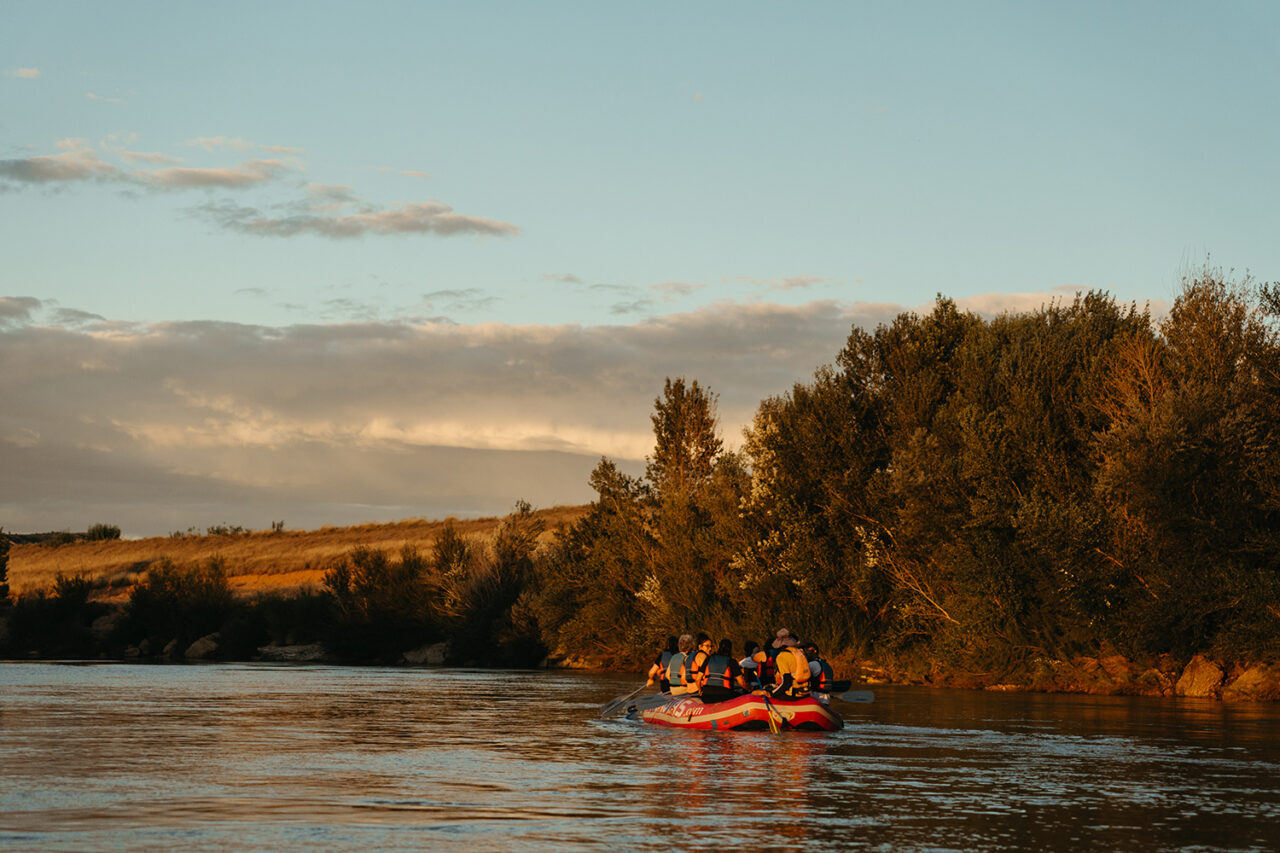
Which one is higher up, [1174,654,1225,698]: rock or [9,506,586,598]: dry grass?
[9,506,586,598]: dry grass

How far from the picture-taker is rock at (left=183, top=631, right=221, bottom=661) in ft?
282

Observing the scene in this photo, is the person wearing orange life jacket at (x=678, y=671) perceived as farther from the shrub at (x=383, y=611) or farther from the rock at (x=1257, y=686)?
the shrub at (x=383, y=611)

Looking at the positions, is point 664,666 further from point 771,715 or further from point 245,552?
point 245,552

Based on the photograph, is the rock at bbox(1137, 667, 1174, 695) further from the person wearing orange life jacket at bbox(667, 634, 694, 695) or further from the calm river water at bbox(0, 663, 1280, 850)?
the person wearing orange life jacket at bbox(667, 634, 694, 695)

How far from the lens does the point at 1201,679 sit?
43.1 m

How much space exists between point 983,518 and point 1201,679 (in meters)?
8.13

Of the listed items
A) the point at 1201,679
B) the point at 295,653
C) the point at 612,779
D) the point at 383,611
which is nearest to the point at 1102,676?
the point at 1201,679

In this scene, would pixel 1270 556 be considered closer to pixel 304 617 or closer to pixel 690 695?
pixel 690 695

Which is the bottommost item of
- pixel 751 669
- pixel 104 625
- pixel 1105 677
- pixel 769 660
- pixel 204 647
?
pixel 204 647

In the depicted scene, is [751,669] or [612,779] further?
[751,669]

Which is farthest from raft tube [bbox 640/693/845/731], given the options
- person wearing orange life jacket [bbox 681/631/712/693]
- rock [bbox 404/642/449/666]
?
rock [bbox 404/642/449/666]

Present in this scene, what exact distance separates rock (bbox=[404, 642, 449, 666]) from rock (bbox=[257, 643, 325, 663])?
18.0 ft

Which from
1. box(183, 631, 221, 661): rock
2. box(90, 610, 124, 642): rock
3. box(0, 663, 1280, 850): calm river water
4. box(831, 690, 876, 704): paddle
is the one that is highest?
box(831, 690, 876, 704): paddle

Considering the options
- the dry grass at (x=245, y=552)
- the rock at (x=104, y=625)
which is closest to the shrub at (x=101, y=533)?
the dry grass at (x=245, y=552)
